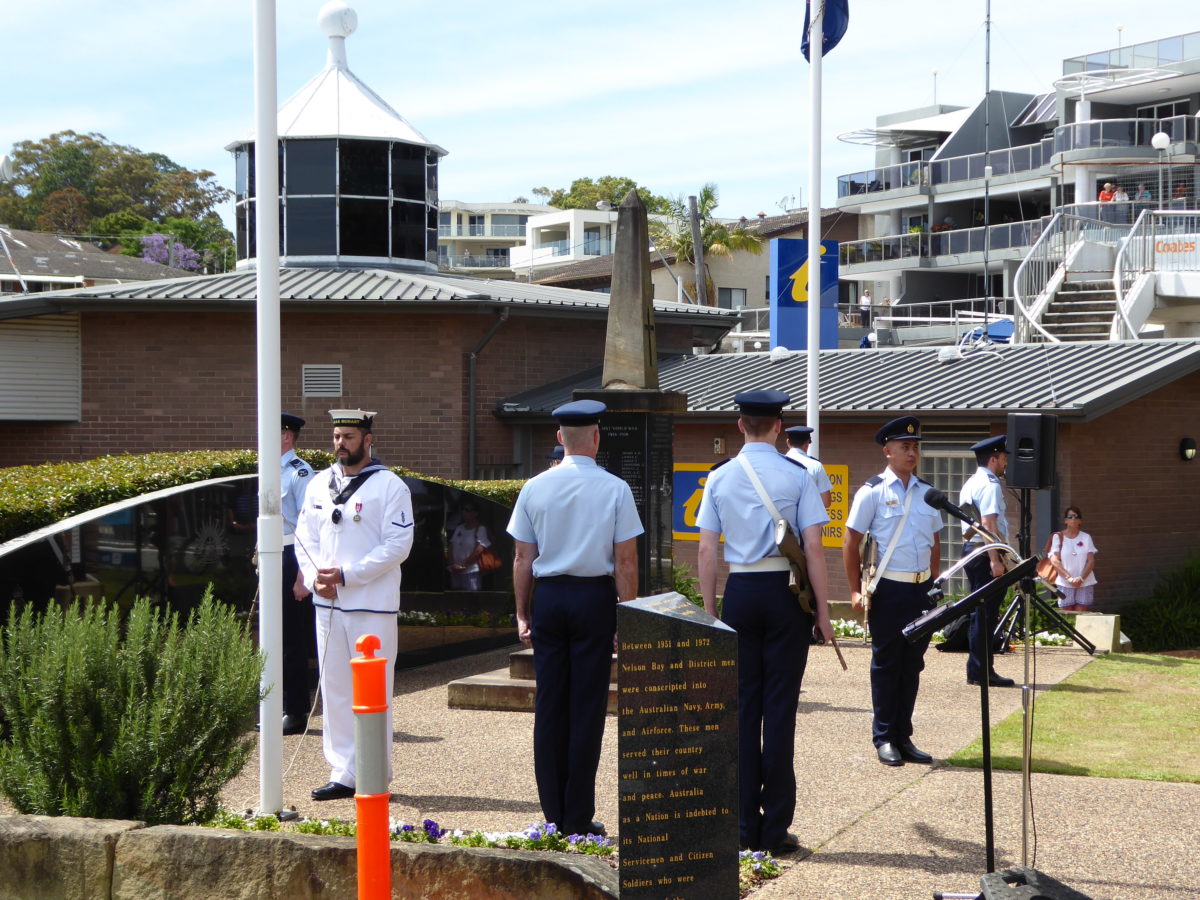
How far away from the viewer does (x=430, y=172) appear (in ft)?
82.0

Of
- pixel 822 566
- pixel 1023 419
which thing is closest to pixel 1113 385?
pixel 1023 419

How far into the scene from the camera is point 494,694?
436 inches

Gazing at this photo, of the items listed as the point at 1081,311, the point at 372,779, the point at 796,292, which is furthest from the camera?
the point at 1081,311

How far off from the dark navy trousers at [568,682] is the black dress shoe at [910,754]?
8.96 ft

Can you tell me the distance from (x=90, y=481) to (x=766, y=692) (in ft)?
19.3

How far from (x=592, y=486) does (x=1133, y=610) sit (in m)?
12.6

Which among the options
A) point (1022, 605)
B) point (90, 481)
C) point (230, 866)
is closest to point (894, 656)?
point (1022, 605)

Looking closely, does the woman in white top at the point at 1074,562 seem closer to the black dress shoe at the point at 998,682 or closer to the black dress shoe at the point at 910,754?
the black dress shoe at the point at 998,682

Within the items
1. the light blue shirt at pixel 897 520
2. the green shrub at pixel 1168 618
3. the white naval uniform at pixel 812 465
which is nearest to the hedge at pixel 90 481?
the white naval uniform at pixel 812 465

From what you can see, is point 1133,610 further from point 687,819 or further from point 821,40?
point 687,819

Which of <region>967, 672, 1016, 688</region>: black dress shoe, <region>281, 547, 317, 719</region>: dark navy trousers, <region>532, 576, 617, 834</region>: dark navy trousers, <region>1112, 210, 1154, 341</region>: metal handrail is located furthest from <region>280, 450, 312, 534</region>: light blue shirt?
<region>1112, 210, 1154, 341</region>: metal handrail

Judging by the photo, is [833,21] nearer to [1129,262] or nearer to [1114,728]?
[1114,728]

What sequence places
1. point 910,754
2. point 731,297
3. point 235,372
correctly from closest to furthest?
point 910,754, point 235,372, point 731,297

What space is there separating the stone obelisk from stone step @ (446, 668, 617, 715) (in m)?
1.16
